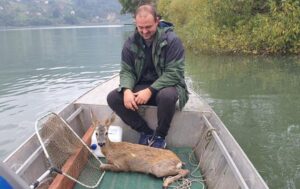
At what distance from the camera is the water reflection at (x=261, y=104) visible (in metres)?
6.22

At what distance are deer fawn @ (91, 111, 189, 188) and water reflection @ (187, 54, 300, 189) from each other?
6.69ft

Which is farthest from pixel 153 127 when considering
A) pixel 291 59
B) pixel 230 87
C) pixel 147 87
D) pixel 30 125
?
pixel 291 59

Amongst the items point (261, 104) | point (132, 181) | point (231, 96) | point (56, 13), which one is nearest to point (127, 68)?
point (132, 181)

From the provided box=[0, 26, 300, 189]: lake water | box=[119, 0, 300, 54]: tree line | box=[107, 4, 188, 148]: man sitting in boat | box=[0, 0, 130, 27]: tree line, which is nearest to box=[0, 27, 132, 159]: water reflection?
box=[0, 26, 300, 189]: lake water

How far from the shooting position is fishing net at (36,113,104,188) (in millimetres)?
3938

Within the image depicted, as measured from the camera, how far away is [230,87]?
11.8 meters

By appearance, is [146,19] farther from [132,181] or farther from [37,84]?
[37,84]

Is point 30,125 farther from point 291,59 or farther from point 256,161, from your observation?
point 291,59

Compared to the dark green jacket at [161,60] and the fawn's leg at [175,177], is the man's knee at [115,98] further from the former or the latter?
the fawn's leg at [175,177]

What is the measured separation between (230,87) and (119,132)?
24.2 ft

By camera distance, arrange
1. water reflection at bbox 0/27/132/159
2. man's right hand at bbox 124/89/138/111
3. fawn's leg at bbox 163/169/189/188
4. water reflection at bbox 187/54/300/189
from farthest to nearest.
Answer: water reflection at bbox 0/27/132/159, water reflection at bbox 187/54/300/189, man's right hand at bbox 124/89/138/111, fawn's leg at bbox 163/169/189/188

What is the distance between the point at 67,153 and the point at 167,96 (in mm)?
1196

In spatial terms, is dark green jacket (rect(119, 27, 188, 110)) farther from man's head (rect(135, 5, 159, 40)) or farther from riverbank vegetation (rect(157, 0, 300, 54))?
riverbank vegetation (rect(157, 0, 300, 54))

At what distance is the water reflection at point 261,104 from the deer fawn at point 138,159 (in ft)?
6.69
